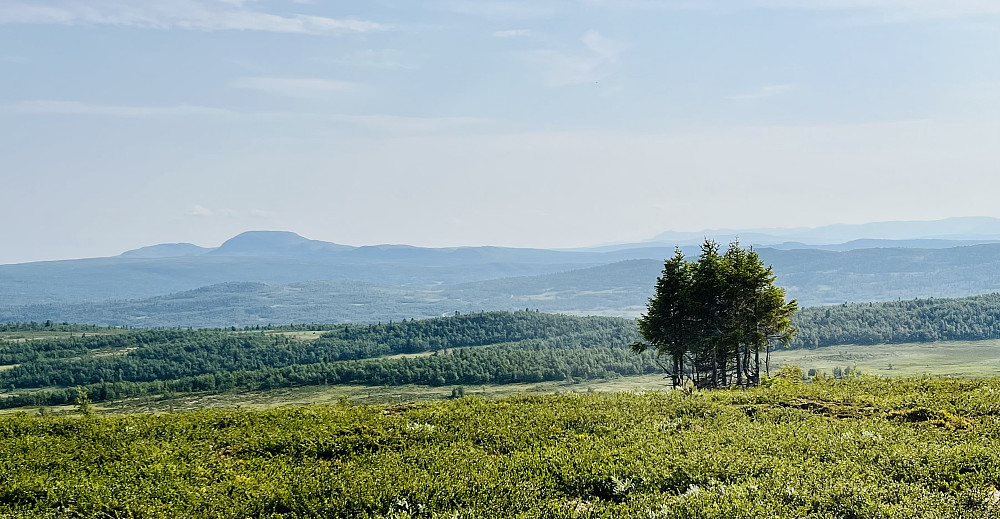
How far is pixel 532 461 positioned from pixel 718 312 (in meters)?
31.0

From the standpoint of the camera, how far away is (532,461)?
14.0 m

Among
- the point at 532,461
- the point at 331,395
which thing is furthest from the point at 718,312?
the point at 331,395

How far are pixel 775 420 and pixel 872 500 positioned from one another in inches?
316

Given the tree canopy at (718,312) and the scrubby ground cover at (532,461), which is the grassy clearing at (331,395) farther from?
the scrubby ground cover at (532,461)

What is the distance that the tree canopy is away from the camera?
40125mm

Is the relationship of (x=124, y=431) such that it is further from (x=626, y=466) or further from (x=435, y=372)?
(x=435, y=372)

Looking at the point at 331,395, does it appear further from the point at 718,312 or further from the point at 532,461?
the point at 532,461

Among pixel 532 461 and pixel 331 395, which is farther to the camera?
pixel 331 395

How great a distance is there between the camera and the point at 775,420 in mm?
18516

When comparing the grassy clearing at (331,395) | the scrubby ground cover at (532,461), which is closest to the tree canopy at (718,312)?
the scrubby ground cover at (532,461)

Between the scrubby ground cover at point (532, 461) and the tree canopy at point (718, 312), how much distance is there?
63.8ft

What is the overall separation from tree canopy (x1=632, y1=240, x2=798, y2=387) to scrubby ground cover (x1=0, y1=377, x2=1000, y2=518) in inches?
766

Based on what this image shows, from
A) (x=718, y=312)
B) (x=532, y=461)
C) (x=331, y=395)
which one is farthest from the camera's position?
(x=331, y=395)

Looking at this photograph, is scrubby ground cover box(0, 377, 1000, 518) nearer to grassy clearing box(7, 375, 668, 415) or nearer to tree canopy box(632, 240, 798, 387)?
tree canopy box(632, 240, 798, 387)
